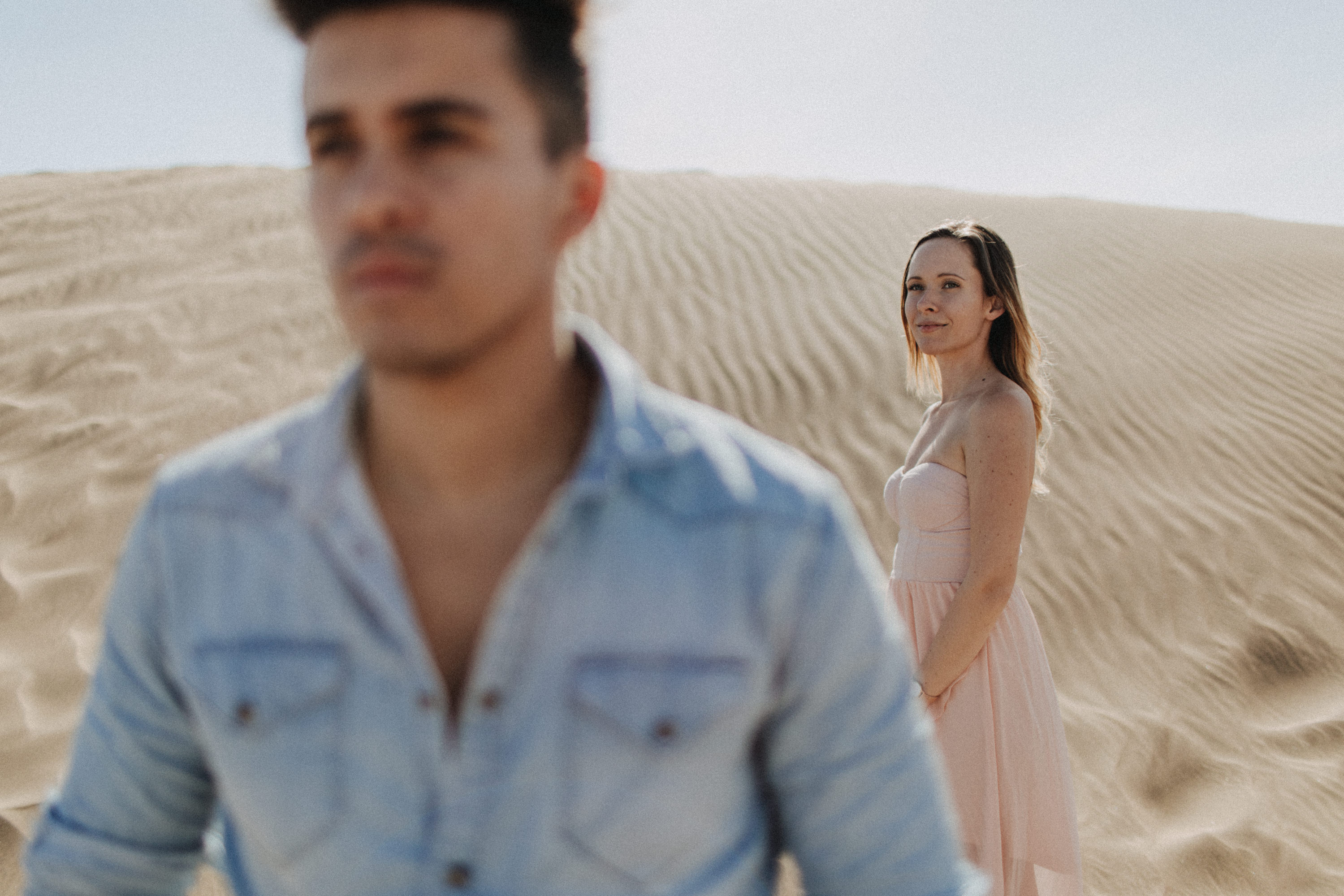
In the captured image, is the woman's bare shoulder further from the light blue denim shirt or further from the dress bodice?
the light blue denim shirt

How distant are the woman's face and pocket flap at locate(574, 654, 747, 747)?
1.91m

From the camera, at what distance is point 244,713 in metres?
0.99

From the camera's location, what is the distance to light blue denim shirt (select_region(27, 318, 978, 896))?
3.13 ft

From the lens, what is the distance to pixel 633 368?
116 centimetres

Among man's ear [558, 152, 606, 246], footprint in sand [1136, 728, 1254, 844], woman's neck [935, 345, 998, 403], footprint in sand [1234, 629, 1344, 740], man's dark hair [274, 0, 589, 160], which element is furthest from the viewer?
footprint in sand [1234, 629, 1344, 740]

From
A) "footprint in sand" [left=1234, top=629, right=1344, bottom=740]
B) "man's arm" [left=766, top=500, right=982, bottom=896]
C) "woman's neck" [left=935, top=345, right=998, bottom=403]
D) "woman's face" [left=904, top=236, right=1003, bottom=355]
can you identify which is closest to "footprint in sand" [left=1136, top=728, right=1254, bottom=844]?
"footprint in sand" [left=1234, top=629, right=1344, bottom=740]

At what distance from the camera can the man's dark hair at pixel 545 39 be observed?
105 centimetres

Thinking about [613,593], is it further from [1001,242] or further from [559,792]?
[1001,242]

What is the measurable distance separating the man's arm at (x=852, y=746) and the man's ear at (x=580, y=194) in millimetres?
500

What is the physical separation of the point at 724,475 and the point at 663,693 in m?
0.24

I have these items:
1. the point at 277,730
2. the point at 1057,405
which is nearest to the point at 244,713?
the point at 277,730

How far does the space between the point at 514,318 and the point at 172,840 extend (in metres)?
0.76

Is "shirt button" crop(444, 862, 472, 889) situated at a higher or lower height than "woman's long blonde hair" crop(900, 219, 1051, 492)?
lower

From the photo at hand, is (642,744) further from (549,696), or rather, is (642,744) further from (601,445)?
(601,445)
